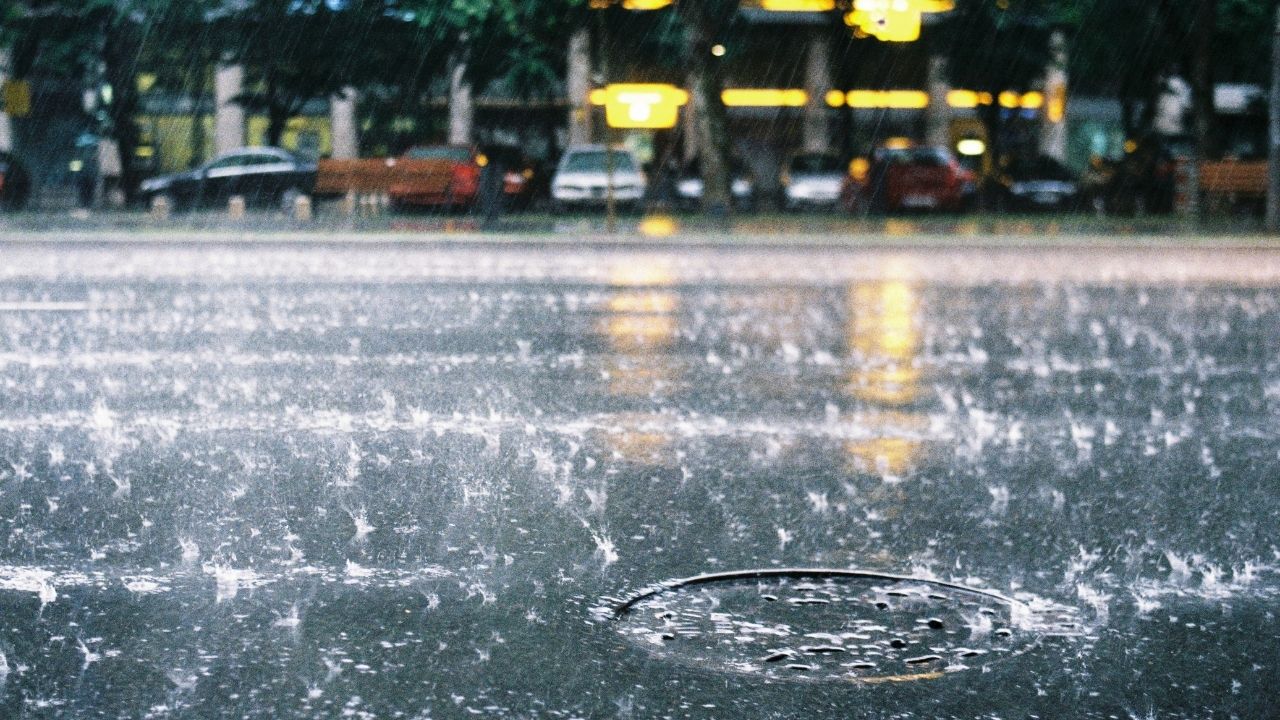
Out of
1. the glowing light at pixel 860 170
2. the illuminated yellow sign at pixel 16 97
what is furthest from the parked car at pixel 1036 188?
the illuminated yellow sign at pixel 16 97

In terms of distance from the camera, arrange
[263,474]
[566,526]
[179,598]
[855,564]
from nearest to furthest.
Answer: [179,598], [855,564], [566,526], [263,474]

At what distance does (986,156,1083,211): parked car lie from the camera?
3747cm

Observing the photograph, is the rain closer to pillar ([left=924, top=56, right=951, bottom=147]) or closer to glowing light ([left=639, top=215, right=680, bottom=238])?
glowing light ([left=639, top=215, right=680, bottom=238])

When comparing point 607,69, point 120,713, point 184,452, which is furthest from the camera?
point 607,69

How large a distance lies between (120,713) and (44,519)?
2223 mm

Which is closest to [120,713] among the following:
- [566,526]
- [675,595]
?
[675,595]

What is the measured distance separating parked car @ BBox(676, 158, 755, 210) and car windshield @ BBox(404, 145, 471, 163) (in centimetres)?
479

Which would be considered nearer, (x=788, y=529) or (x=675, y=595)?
(x=675, y=595)

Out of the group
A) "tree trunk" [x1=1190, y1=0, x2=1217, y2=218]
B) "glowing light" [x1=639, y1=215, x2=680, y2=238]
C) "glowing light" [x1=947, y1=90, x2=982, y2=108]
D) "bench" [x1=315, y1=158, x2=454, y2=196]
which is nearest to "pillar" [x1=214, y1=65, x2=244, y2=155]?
"bench" [x1=315, y1=158, x2=454, y2=196]

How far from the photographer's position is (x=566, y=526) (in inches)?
230

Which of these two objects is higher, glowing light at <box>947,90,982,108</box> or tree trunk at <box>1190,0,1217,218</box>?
glowing light at <box>947,90,982,108</box>

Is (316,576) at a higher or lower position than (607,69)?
lower

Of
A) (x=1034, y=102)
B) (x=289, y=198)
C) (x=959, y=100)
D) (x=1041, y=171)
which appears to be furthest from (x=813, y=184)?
(x=1034, y=102)

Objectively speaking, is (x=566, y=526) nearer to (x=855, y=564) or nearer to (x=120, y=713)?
(x=855, y=564)
